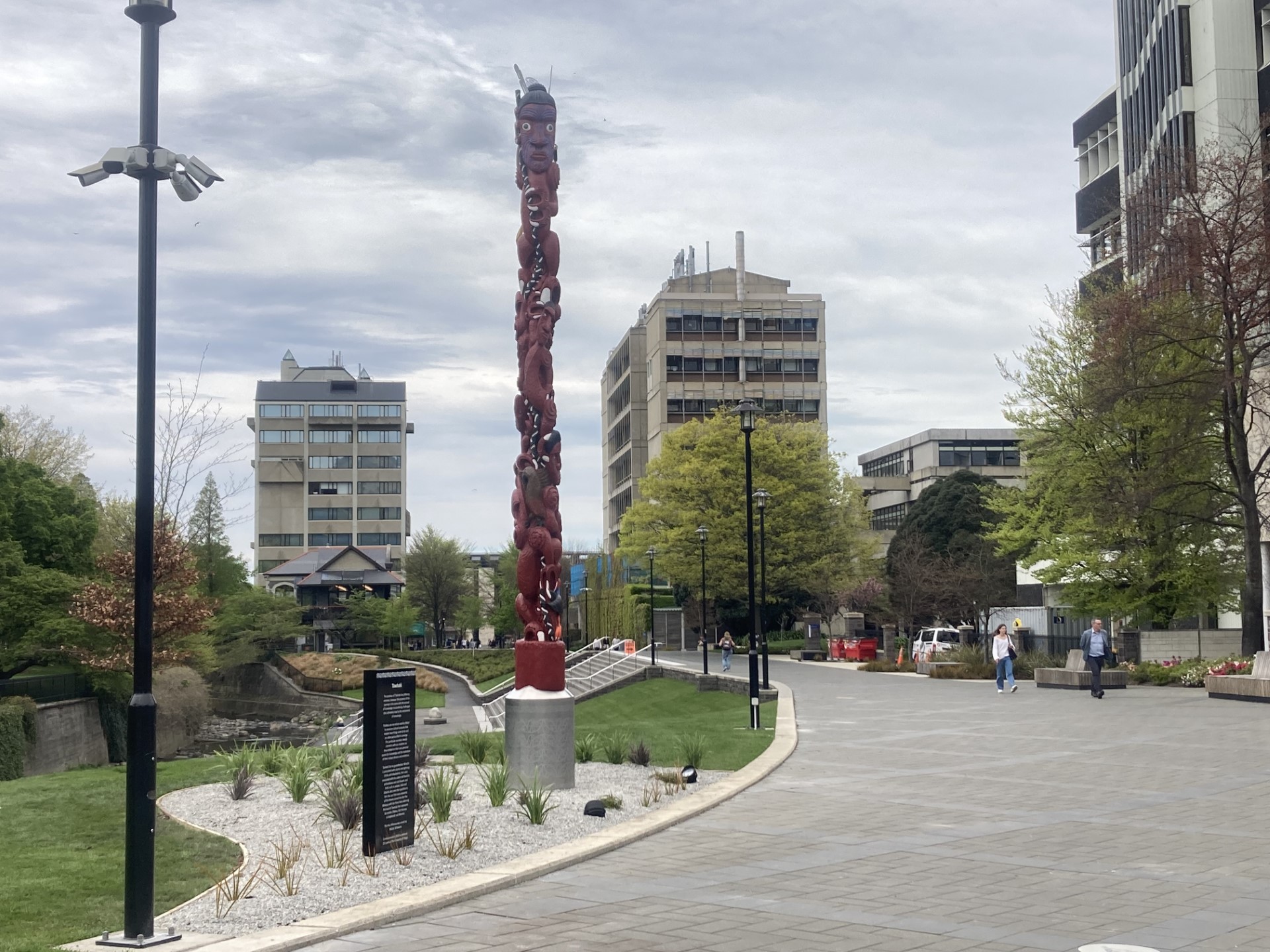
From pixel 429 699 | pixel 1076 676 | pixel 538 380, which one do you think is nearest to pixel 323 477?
pixel 429 699

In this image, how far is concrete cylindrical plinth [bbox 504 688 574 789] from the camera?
48.5 ft

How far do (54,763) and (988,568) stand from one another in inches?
1842

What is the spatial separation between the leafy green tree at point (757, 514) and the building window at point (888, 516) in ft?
174

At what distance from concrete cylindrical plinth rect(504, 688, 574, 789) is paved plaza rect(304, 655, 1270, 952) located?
2225 millimetres

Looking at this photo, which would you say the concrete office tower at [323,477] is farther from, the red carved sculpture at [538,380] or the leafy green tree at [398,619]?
the red carved sculpture at [538,380]

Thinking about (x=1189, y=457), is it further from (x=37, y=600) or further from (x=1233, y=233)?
(x=37, y=600)

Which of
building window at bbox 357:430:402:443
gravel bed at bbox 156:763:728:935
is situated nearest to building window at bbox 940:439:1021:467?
building window at bbox 357:430:402:443

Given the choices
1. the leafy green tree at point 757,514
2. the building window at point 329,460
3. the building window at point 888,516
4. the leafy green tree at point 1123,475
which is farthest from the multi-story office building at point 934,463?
the leafy green tree at point 1123,475

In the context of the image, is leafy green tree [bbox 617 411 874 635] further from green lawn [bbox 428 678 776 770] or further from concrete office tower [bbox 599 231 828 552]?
concrete office tower [bbox 599 231 828 552]

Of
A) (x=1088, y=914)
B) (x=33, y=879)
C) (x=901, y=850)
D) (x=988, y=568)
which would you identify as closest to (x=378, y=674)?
(x=33, y=879)

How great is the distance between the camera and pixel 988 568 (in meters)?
69.6

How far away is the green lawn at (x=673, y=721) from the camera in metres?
18.4

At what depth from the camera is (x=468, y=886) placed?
922 cm

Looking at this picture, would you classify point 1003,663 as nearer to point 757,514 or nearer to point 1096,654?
point 1096,654
